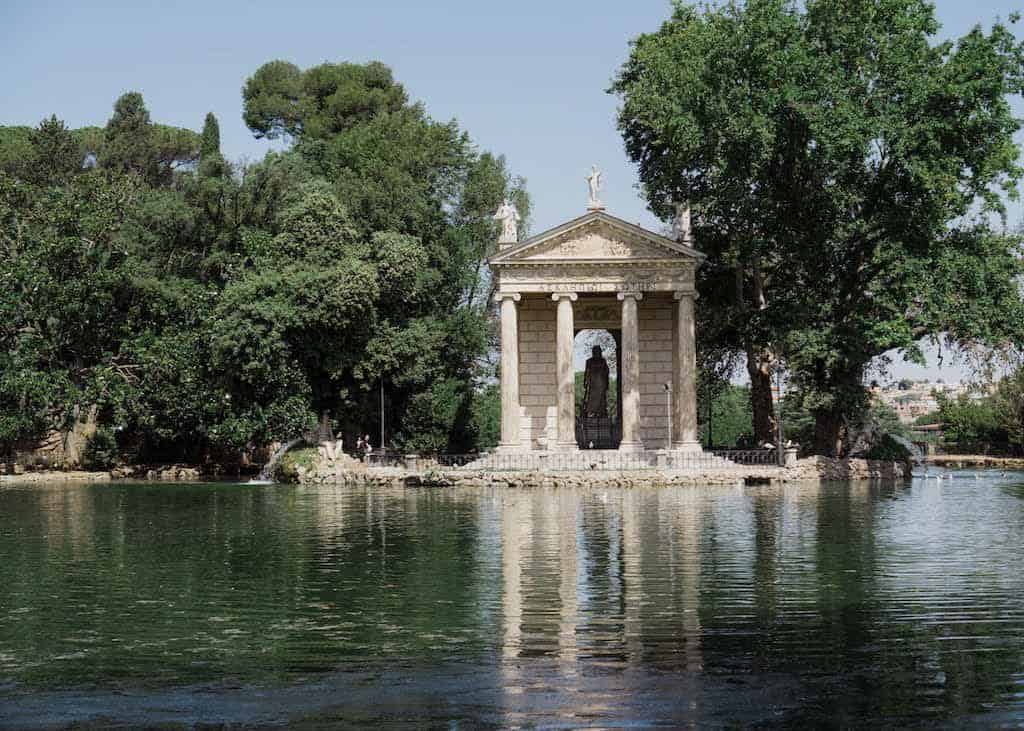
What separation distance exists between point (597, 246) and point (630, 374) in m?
5.38

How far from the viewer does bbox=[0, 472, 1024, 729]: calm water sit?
12.0 m

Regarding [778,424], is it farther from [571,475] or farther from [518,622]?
[518,622]

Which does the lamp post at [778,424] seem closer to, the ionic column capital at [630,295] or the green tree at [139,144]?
the ionic column capital at [630,295]

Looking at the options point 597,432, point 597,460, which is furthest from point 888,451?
point 597,432

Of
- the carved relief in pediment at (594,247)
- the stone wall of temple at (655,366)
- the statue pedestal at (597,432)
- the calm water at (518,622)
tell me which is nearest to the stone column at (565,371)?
the carved relief in pediment at (594,247)

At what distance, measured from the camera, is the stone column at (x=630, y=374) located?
179ft

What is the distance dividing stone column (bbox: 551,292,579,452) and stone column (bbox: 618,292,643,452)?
6.92 feet

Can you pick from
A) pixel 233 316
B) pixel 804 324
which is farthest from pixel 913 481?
pixel 233 316

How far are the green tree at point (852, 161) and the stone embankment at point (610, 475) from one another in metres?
2.80

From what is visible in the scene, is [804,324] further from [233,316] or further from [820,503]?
[233,316]

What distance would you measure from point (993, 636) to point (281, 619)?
27.4 feet

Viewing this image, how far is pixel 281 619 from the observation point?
1677 centimetres

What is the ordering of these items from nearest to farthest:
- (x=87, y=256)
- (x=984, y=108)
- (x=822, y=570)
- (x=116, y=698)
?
(x=116, y=698) → (x=822, y=570) → (x=984, y=108) → (x=87, y=256)

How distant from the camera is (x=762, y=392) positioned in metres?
56.3
